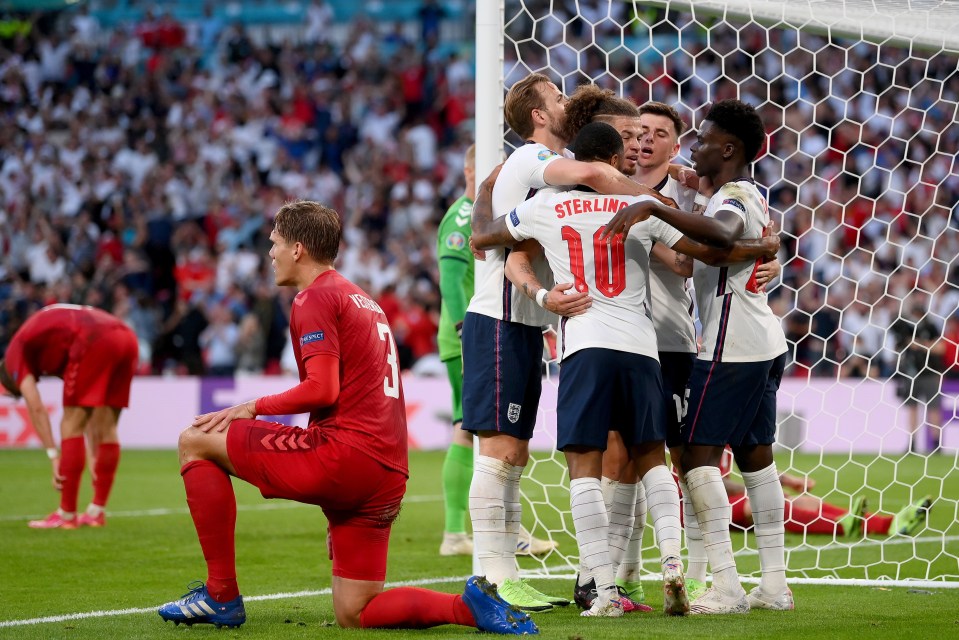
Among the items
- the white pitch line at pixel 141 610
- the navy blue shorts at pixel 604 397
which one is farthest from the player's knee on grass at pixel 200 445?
the navy blue shorts at pixel 604 397

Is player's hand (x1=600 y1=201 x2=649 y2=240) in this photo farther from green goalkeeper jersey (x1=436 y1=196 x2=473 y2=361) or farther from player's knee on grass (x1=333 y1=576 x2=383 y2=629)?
green goalkeeper jersey (x1=436 y1=196 x2=473 y2=361)

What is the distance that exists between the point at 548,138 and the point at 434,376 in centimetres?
1030

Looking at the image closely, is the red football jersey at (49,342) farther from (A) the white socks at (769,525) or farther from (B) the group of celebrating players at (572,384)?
(A) the white socks at (769,525)

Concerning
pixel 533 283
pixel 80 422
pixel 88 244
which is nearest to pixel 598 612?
pixel 533 283

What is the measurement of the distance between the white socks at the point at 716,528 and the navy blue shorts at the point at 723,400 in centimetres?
16

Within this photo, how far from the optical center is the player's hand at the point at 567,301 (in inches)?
177

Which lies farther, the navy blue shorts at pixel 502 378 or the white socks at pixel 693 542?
the white socks at pixel 693 542

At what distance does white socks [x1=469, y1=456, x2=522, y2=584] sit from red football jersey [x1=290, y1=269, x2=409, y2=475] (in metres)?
0.60

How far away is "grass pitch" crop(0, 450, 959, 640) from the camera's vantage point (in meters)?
4.34

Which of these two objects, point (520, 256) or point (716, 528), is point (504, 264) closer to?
point (520, 256)

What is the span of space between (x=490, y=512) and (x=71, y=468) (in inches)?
166

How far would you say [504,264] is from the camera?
502 cm

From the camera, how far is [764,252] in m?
4.77

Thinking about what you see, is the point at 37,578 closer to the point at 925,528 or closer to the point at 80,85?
the point at 925,528
